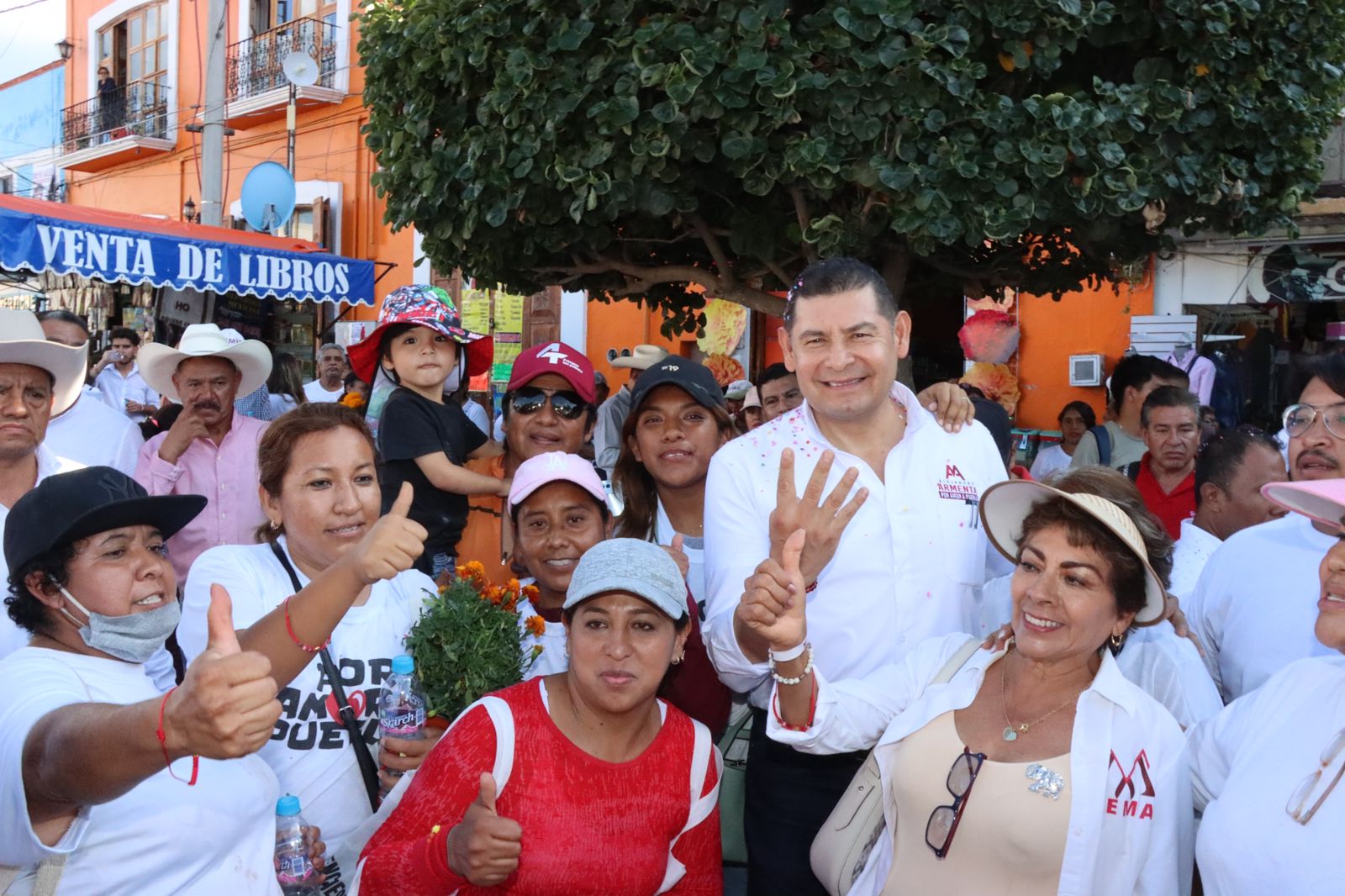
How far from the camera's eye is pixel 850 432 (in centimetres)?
294

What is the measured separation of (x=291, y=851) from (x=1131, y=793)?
1.83m

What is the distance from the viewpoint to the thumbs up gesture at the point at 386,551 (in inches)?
78.0

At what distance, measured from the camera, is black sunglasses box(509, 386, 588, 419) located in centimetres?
408

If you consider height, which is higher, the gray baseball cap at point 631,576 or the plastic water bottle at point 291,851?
the gray baseball cap at point 631,576

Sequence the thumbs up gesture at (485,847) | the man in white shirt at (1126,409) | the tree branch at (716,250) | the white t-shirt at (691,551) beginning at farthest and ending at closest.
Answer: the man in white shirt at (1126,409), the tree branch at (716,250), the white t-shirt at (691,551), the thumbs up gesture at (485,847)

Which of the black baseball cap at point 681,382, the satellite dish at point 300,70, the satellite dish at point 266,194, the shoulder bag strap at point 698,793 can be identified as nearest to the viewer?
the shoulder bag strap at point 698,793

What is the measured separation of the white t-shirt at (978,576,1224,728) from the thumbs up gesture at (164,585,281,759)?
6.02ft

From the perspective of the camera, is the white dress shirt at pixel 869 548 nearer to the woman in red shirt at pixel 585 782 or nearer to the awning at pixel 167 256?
the woman in red shirt at pixel 585 782

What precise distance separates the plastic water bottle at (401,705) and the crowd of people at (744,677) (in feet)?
0.13

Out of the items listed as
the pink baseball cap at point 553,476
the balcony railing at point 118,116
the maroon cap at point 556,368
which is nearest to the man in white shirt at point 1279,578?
the pink baseball cap at point 553,476

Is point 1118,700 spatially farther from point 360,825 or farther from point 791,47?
point 791,47

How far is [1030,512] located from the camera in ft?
8.65

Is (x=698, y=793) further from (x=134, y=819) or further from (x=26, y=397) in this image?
(x=26, y=397)

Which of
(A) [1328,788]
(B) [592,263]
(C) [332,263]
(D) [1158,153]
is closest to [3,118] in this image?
(C) [332,263]
